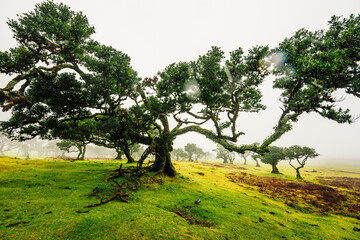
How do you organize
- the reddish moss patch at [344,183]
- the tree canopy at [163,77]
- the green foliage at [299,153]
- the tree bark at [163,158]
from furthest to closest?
the green foliage at [299,153], the reddish moss patch at [344,183], the tree bark at [163,158], the tree canopy at [163,77]

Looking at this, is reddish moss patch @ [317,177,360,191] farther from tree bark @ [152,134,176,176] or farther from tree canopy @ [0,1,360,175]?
tree bark @ [152,134,176,176]

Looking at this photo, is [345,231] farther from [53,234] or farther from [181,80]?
[181,80]

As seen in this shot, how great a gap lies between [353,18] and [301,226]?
46.5 feet

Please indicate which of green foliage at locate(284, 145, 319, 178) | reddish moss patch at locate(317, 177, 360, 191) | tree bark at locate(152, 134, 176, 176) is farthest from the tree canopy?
green foliage at locate(284, 145, 319, 178)

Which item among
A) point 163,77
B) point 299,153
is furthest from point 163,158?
point 299,153

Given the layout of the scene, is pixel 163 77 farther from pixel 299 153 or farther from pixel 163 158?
pixel 299 153

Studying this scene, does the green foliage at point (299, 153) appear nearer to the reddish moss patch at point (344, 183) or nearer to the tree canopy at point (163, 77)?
the reddish moss patch at point (344, 183)

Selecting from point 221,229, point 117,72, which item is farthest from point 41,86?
point 221,229

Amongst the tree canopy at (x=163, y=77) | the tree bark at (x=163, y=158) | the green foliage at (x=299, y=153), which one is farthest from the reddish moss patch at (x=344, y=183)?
the tree bark at (x=163, y=158)

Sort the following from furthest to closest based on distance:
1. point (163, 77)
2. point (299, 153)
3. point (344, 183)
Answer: point (299, 153)
point (344, 183)
point (163, 77)

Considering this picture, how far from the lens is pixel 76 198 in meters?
4.91

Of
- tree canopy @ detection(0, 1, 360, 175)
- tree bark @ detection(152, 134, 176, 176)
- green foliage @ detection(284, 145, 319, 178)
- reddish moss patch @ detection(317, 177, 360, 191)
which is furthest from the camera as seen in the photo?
green foliage @ detection(284, 145, 319, 178)

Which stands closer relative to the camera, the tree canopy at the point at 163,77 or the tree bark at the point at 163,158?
the tree canopy at the point at 163,77

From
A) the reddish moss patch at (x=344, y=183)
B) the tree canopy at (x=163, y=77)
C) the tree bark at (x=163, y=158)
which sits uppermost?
the tree canopy at (x=163, y=77)
